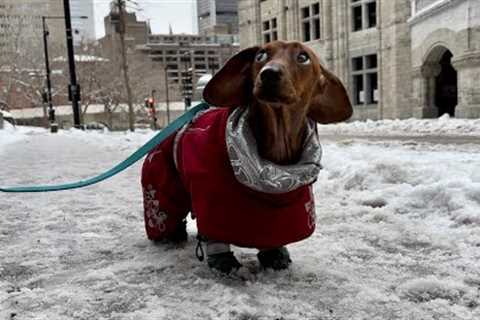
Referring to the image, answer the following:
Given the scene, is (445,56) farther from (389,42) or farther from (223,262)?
(223,262)

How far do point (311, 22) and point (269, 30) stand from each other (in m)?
4.23

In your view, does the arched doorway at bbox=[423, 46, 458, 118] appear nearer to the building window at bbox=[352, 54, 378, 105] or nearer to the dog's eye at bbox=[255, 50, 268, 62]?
the building window at bbox=[352, 54, 378, 105]

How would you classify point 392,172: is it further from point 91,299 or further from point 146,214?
point 91,299

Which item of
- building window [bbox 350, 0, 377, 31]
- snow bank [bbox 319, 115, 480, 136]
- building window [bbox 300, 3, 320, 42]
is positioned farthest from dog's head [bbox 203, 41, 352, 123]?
building window [bbox 300, 3, 320, 42]

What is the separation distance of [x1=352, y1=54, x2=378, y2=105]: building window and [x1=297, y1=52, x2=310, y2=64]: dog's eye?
25799 mm

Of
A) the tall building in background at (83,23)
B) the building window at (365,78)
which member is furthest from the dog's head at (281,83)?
the tall building in background at (83,23)

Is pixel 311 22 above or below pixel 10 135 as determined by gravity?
above

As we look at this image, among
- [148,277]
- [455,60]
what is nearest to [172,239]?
[148,277]

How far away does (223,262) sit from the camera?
2.71 m

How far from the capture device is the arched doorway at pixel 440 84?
2122 centimetres

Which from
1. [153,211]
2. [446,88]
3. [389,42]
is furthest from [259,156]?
[389,42]

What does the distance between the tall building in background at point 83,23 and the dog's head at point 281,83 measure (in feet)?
152

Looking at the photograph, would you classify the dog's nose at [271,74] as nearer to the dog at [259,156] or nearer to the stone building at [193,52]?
the dog at [259,156]

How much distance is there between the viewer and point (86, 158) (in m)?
10.6
